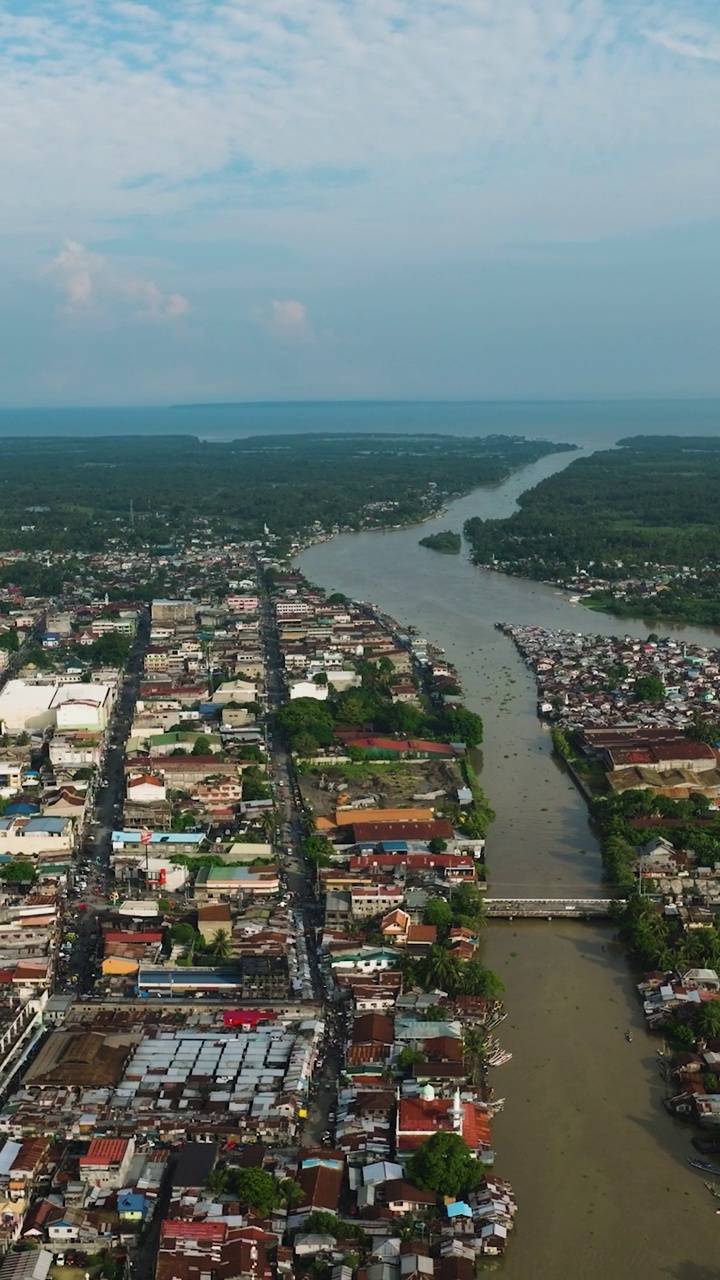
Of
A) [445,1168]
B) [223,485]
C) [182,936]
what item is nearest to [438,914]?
[182,936]

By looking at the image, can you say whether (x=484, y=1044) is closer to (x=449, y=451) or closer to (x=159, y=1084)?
(x=159, y=1084)

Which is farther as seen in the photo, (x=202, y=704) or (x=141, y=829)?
(x=202, y=704)

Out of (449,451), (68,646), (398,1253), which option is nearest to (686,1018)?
(398,1253)

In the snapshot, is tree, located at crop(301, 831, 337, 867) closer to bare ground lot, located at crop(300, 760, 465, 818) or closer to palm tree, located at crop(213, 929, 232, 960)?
bare ground lot, located at crop(300, 760, 465, 818)

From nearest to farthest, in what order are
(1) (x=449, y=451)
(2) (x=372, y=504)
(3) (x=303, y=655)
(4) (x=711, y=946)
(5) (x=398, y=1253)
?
1. (5) (x=398, y=1253)
2. (4) (x=711, y=946)
3. (3) (x=303, y=655)
4. (2) (x=372, y=504)
5. (1) (x=449, y=451)

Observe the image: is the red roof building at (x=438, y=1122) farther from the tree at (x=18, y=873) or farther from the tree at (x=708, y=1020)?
the tree at (x=18, y=873)

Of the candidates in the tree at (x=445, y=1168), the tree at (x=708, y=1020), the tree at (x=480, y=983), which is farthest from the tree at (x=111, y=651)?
the tree at (x=445, y=1168)
